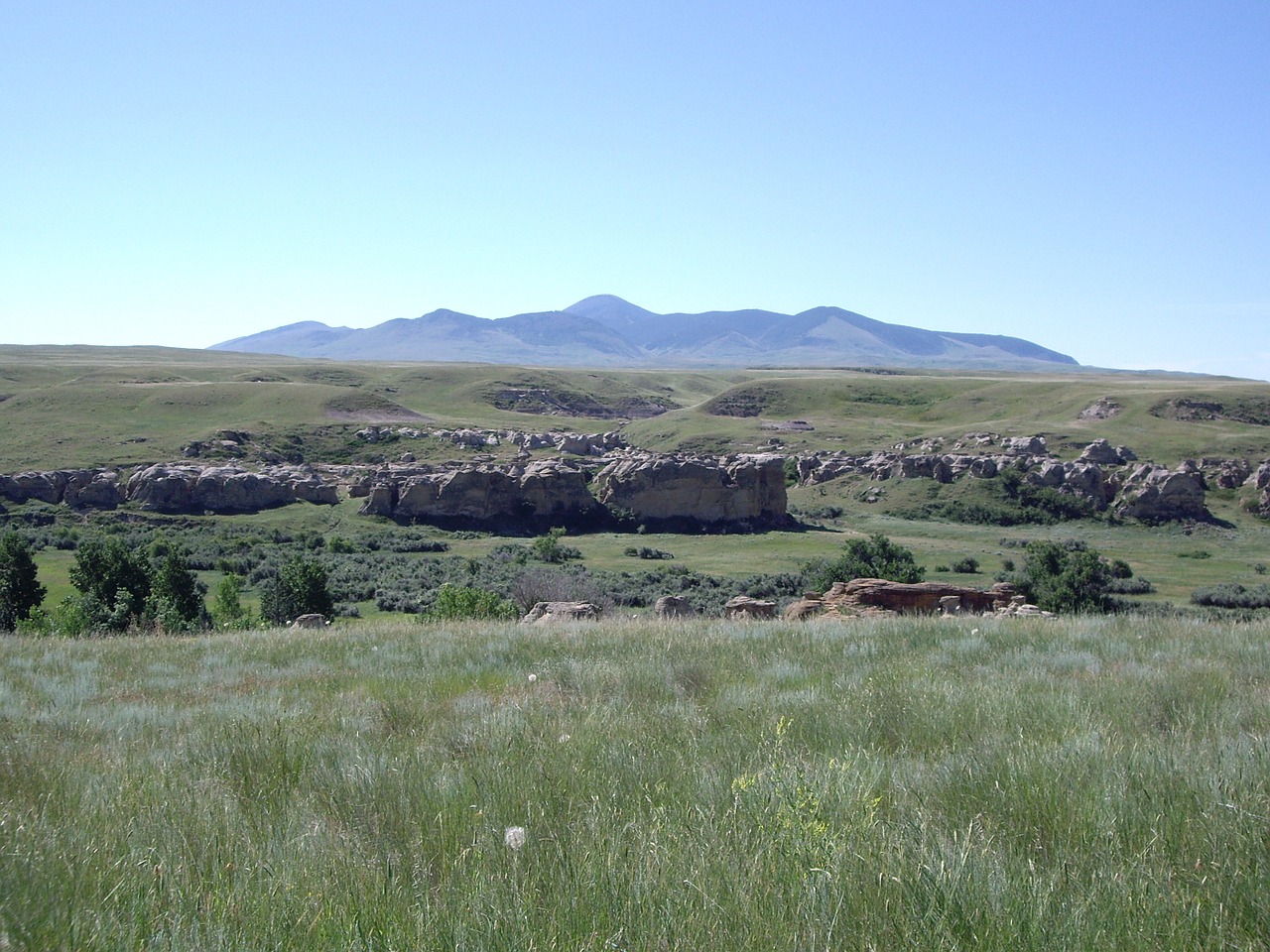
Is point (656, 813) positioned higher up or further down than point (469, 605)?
higher up

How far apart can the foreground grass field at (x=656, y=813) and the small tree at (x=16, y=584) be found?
2611 centimetres

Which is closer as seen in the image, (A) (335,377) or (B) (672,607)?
(B) (672,607)

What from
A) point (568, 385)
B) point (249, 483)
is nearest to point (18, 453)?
point (249, 483)

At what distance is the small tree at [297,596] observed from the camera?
92.6ft

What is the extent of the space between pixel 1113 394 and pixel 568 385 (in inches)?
3118

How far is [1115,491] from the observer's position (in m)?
61.8

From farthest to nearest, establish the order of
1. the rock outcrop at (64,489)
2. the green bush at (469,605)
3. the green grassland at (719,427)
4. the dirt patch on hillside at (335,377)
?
1. the dirt patch on hillside at (335,377)
2. the rock outcrop at (64,489)
3. the green grassland at (719,427)
4. the green bush at (469,605)

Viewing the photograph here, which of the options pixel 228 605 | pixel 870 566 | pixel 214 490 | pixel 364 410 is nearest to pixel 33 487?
pixel 214 490

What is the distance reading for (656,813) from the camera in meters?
3.75

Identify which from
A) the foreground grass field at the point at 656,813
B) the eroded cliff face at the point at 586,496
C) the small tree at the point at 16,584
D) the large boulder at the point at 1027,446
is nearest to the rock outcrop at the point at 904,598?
the foreground grass field at the point at 656,813

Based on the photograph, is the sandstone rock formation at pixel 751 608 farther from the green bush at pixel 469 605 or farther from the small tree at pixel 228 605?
the small tree at pixel 228 605

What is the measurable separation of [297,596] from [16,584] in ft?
32.2

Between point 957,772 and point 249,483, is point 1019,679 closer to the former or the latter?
point 957,772

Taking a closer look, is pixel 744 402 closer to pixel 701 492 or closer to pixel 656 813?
pixel 701 492
